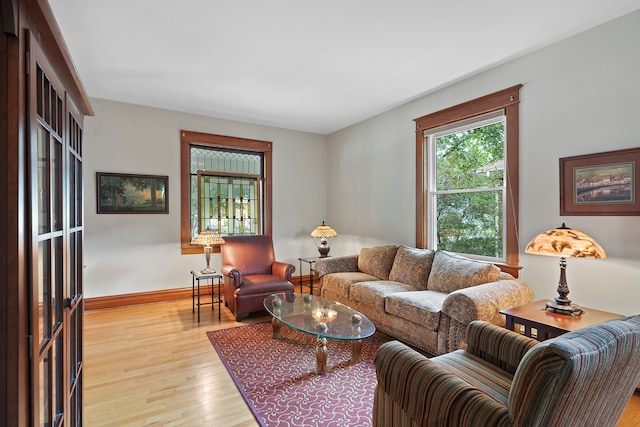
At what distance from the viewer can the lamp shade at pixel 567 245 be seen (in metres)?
2.13

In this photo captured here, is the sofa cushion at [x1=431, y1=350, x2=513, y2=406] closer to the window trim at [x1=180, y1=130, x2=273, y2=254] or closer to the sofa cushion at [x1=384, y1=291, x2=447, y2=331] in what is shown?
the sofa cushion at [x1=384, y1=291, x2=447, y2=331]

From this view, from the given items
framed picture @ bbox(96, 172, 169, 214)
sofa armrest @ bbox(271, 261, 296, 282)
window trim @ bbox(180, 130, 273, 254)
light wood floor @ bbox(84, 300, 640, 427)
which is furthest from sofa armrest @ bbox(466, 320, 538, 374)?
framed picture @ bbox(96, 172, 169, 214)

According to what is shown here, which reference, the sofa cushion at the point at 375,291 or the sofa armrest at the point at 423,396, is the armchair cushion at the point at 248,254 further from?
the sofa armrest at the point at 423,396

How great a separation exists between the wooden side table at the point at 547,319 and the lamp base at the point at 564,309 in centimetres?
3

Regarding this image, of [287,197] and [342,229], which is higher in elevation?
[287,197]

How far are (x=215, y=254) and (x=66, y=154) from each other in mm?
3684

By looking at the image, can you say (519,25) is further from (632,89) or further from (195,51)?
(195,51)

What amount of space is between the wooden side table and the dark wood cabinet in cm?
260

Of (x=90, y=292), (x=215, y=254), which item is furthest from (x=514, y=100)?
(x=90, y=292)

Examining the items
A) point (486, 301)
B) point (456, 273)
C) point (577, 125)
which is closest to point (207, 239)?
point (456, 273)

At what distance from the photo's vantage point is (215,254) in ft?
16.0

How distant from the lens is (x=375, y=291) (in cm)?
329

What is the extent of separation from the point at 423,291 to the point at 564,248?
1.33 metres

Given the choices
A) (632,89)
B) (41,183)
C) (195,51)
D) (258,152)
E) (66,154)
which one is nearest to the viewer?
(41,183)
